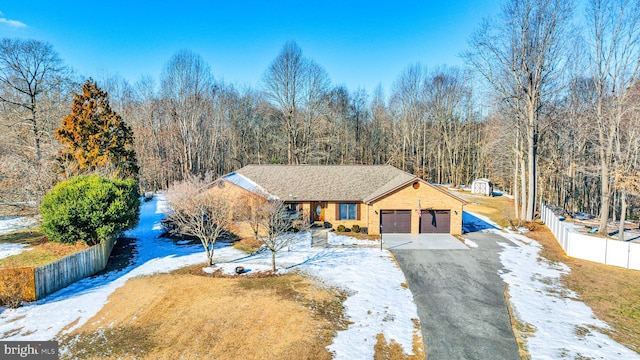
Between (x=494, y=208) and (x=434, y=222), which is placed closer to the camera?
(x=434, y=222)

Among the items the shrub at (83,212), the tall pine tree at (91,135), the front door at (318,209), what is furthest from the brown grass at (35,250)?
the front door at (318,209)

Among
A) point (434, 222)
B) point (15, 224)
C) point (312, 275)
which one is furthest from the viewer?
point (15, 224)

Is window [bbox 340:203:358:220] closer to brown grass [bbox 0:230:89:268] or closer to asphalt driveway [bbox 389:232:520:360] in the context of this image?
asphalt driveway [bbox 389:232:520:360]

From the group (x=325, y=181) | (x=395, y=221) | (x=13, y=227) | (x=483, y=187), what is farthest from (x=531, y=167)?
(x=13, y=227)

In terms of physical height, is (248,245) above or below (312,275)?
above

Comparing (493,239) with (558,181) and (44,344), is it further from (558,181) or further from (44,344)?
(44,344)

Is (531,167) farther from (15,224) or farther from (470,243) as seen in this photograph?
(15,224)

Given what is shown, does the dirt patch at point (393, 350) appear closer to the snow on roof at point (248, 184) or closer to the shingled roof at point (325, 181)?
the snow on roof at point (248, 184)

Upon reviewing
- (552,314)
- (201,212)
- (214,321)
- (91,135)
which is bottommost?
(214,321)
